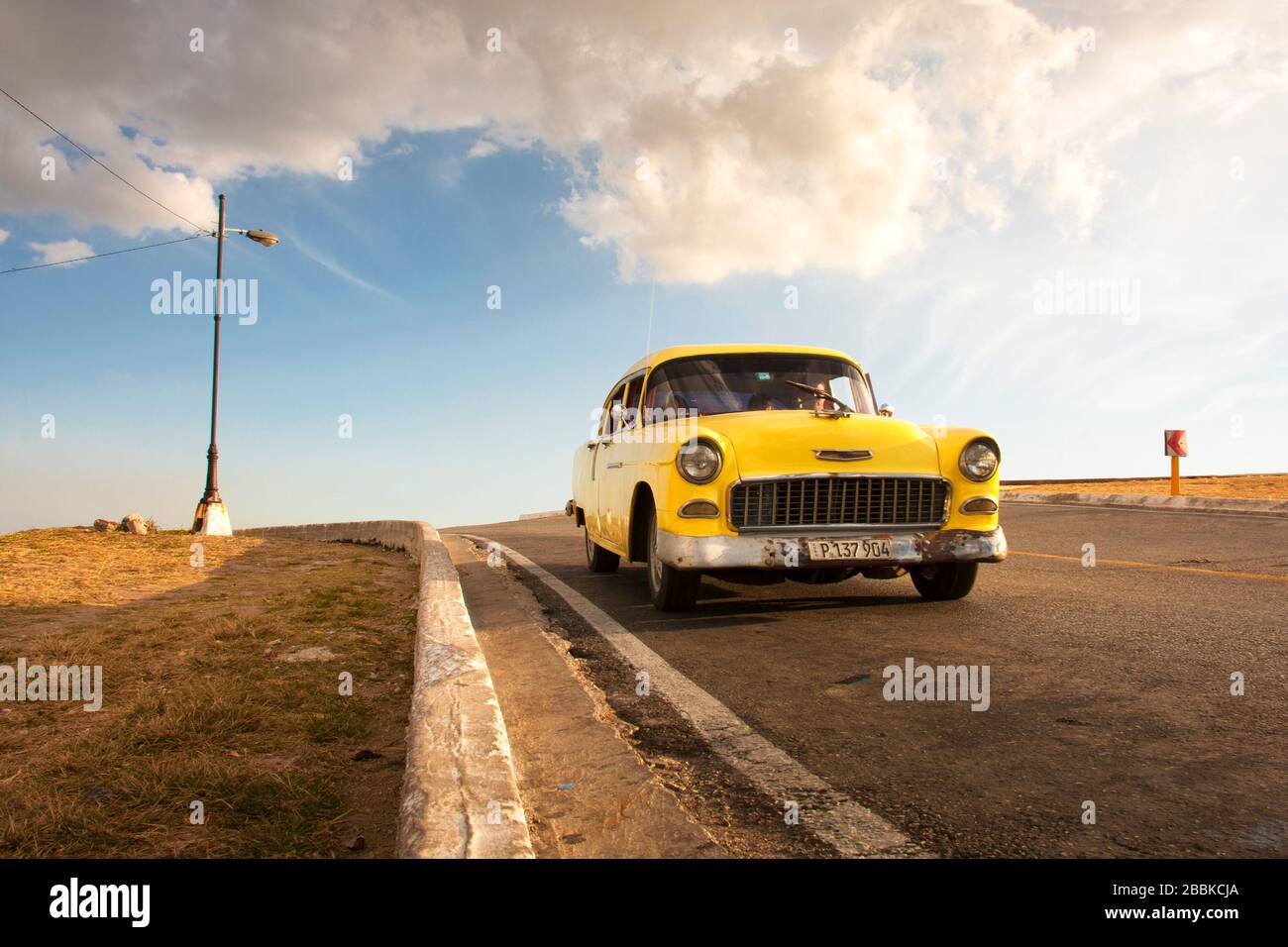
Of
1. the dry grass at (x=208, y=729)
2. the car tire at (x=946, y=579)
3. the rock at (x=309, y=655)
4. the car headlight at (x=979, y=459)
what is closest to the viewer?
the dry grass at (x=208, y=729)

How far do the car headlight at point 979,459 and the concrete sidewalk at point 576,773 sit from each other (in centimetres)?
254

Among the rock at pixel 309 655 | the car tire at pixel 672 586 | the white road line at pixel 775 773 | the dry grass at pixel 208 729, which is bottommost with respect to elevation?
the dry grass at pixel 208 729

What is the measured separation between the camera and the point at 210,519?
1605 cm

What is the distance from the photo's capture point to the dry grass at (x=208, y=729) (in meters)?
2.23

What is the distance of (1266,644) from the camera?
394 centimetres

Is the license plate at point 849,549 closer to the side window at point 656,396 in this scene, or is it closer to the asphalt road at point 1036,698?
the asphalt road at point 1036,698

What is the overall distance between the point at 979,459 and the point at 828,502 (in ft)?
3.27

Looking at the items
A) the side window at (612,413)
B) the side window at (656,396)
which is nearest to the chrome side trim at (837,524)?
the side window at (656,396)

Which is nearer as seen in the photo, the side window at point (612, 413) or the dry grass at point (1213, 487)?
the side window at point (612, 413)

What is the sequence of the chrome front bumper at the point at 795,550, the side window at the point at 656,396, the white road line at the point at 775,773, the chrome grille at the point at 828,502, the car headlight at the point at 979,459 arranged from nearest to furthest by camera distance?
the white road line at the point at 775,773
the chrome front bumper at the point at 795,550
the chrome grille at the point at 828,502
the car headlight at the point at 979,459
the side window at the point at 656,396

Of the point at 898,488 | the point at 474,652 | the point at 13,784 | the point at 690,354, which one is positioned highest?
the point at 690,354
